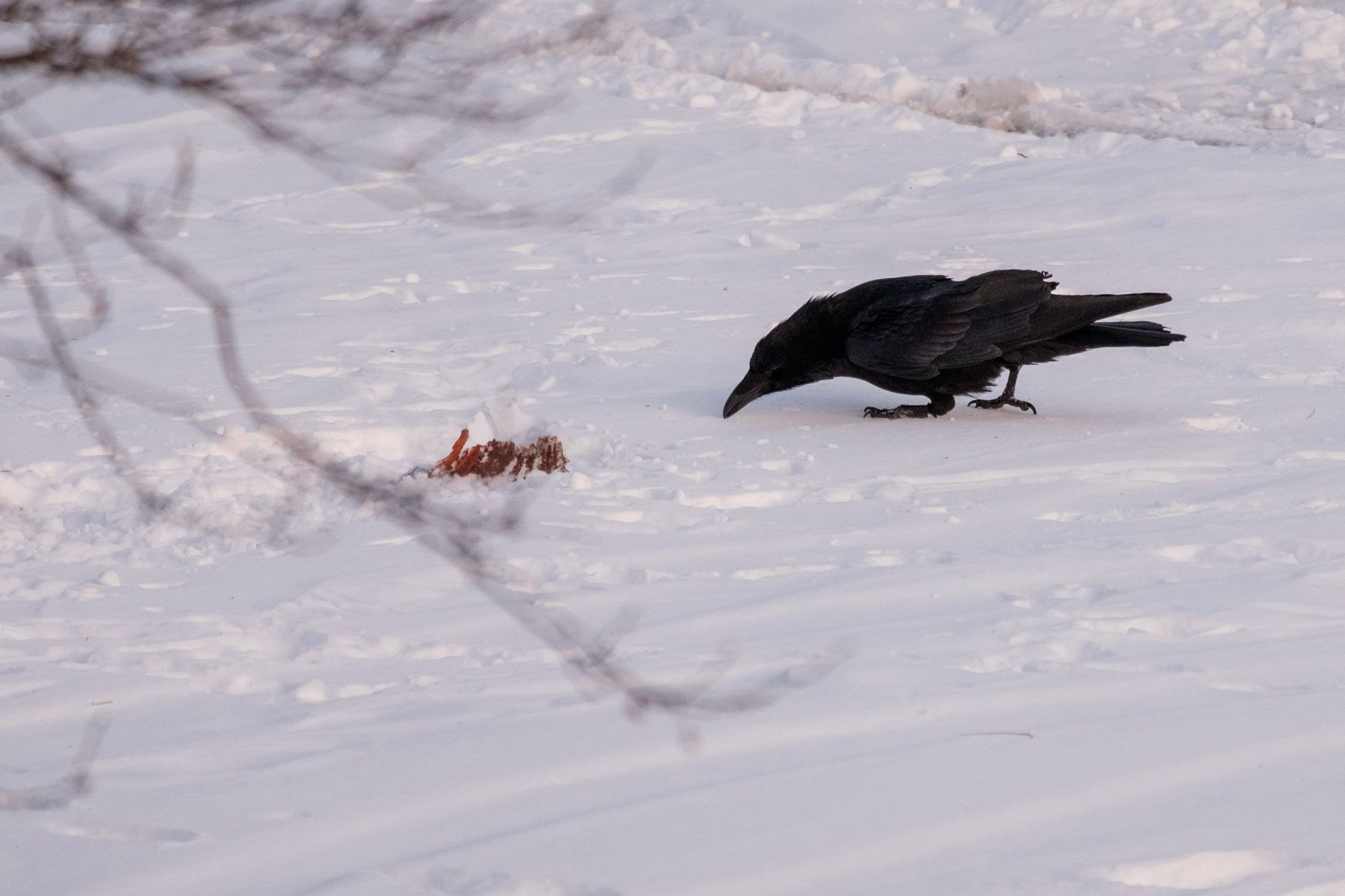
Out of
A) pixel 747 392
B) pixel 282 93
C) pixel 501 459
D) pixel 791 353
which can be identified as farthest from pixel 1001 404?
pixel 282 93

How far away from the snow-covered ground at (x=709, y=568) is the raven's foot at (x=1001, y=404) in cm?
10

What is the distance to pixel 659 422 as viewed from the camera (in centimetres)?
599

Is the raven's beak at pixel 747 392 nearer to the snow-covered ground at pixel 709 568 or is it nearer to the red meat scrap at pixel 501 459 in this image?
the snow-covered ground at pixel 709 568

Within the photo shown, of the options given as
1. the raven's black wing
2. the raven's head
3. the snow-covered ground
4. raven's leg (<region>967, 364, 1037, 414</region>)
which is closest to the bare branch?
the snow-covered ground

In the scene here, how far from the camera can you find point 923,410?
6219 millimetres

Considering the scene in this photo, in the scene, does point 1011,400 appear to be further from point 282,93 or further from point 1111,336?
point 282,93

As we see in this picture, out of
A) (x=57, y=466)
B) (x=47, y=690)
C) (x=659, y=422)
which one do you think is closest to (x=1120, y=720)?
(x=47, y=690)

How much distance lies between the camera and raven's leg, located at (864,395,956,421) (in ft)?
20.3

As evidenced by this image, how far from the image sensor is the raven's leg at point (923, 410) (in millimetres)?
6199

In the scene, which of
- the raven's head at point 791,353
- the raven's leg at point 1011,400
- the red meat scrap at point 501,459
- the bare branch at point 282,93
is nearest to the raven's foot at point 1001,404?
the raven's leg at point 1011,400

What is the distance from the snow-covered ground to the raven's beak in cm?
12

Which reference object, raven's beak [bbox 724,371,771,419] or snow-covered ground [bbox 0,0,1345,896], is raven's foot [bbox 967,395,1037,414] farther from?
raven's beak [bbox 724,371,771,419]

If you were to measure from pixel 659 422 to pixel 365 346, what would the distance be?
1.79 m

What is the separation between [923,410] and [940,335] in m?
0.44
